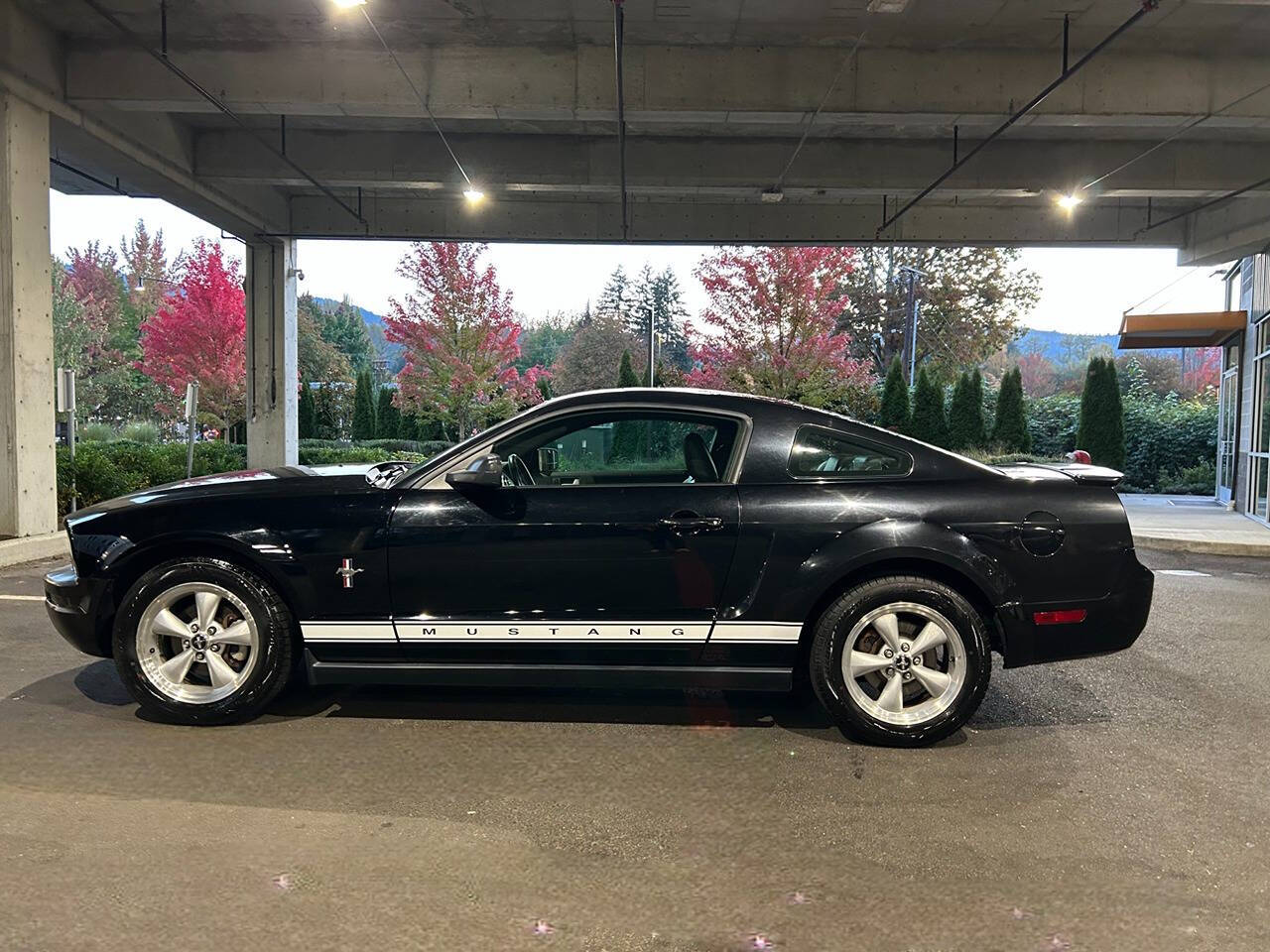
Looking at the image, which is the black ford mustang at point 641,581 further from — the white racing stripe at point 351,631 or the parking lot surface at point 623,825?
the parking lot surface at point 623,825

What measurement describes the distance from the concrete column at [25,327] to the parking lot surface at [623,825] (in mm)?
6168

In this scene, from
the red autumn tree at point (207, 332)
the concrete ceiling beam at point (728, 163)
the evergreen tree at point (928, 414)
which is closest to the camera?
the concrete ceiling beam at point (728, 163)

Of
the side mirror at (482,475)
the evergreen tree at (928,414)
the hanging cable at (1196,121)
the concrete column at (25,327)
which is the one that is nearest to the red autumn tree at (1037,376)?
the evergreen tree at (928,414)

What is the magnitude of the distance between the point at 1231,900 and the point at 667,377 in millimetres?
33132

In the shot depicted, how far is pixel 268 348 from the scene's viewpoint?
738 inches

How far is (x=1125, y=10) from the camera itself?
10000 millimetres

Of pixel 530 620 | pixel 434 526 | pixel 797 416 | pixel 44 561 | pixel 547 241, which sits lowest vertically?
pixel 44 561

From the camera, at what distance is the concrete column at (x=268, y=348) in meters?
18.7

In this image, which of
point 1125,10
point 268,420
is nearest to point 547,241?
point 268,420

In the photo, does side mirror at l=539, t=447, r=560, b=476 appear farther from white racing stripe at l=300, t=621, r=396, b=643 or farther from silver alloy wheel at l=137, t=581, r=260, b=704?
silver alloy wheel at l=137, t=581, r=260, b=704

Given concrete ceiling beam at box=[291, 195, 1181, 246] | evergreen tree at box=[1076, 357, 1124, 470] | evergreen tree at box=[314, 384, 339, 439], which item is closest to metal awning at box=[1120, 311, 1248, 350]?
concrete ceiling beam at box=[291, 195, 1181, 246]

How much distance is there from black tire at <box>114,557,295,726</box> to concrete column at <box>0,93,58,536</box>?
714 cm

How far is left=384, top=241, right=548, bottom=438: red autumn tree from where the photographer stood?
95.2 ft

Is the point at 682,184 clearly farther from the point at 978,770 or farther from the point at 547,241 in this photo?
the point at 978,770
